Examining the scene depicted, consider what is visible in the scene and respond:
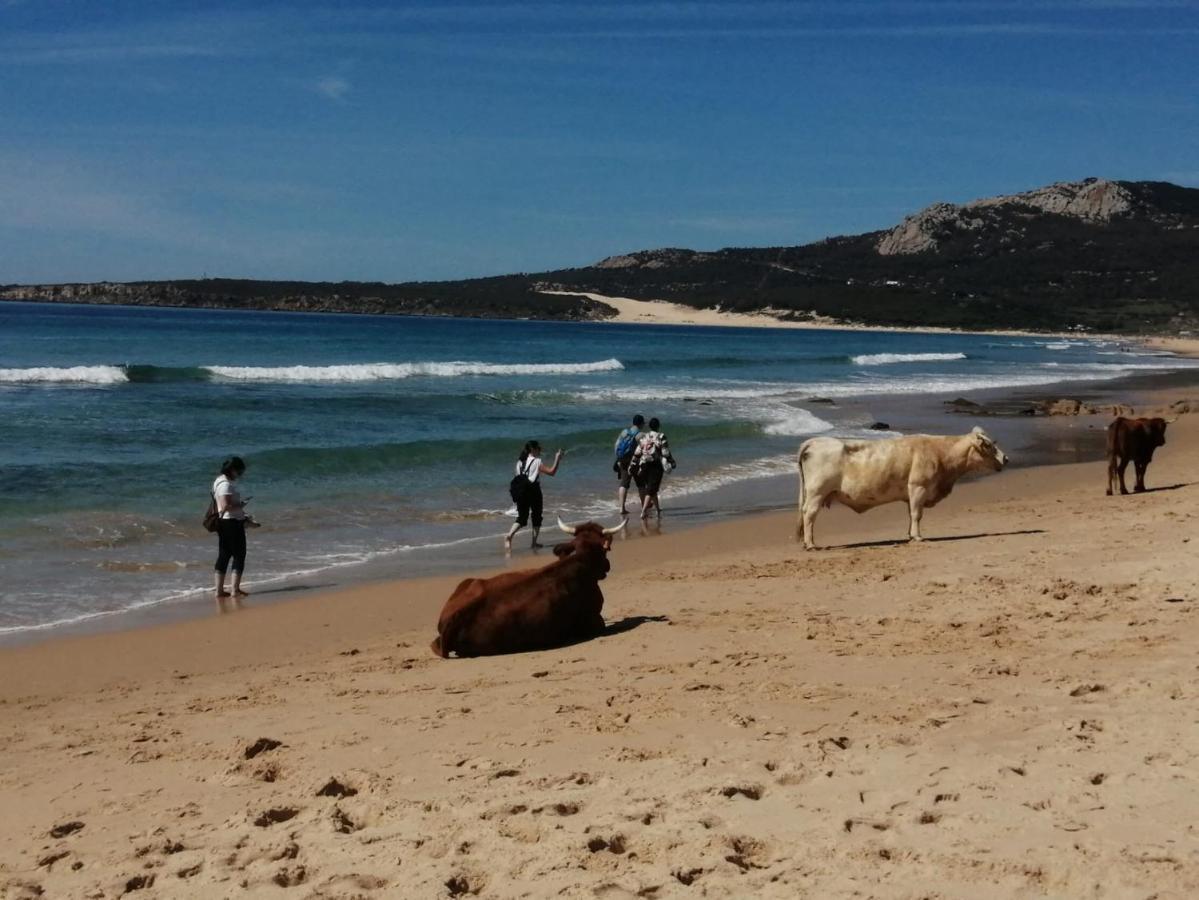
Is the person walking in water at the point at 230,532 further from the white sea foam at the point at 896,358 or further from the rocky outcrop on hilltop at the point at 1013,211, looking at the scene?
the rocky outcrop on hilltop at the point at 1013,211

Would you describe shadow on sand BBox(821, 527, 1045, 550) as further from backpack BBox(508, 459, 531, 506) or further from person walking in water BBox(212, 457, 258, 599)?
person walking in water BBox(212, 457, 258, 599)

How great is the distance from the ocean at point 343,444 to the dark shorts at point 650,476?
26.3 inches

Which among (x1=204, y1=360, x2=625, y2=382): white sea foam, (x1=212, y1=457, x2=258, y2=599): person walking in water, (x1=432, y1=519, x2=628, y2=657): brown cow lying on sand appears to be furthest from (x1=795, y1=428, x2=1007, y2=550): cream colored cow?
(x1=204, y1=360, x2=625, y2=382): white sea foam

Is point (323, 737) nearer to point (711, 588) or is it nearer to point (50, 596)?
point (711, 588)

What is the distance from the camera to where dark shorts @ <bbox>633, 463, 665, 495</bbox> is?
613 inches

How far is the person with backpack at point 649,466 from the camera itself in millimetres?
15586

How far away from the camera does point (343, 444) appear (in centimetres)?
2347

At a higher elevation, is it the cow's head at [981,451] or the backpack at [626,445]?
the cow's head at [981,451]

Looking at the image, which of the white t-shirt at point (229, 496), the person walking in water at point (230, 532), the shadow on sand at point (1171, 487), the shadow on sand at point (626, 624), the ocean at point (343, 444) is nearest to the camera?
the shadow on sand at point (626, 624)

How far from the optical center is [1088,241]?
16862cm

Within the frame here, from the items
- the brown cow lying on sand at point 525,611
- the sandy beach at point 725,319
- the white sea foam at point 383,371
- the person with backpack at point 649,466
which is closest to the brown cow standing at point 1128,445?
the person with backpack at point 649,466

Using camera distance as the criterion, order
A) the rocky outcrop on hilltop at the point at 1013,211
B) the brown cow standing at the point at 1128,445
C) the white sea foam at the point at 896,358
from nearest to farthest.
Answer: the brown cow standing at the point at 1128,445
the white sea foam at the point at 896,358
the rocky outcrop on hilltop at the point at 1013,211

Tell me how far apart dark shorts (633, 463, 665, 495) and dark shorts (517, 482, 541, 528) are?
2007 millimetres

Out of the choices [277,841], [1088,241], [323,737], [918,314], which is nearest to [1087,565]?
[323,737]
